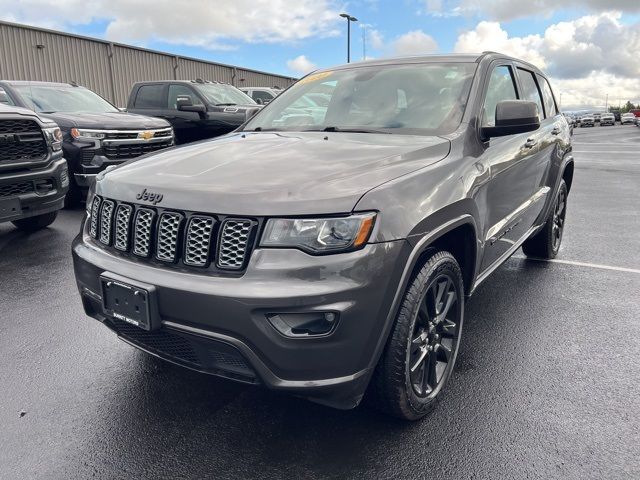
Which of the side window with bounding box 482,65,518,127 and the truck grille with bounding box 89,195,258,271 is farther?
the side window with bounding box 482,65,518,127

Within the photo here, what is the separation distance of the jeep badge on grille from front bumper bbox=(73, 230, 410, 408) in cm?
32

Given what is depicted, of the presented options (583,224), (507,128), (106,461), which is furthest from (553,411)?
(583,224)

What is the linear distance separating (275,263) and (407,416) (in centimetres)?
98

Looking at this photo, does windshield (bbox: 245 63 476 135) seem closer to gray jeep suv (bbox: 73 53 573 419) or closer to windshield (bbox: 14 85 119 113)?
gray jeep suv (bbox: 73 53 573 419)

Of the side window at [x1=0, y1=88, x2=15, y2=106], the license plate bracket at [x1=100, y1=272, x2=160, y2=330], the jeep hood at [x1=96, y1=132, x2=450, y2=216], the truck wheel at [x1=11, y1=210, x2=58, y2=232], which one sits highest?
the side window at [x1=0, y1=88, x2=15, y2=106]

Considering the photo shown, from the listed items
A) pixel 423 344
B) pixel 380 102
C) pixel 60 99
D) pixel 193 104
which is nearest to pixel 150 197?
pixel 423 344

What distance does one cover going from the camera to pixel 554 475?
2.13 metres

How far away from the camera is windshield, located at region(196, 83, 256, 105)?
10.7 metres

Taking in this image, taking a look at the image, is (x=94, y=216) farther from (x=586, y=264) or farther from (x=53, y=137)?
(x=586, y=264)

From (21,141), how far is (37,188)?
0.48 metres

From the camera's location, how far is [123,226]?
2.43m

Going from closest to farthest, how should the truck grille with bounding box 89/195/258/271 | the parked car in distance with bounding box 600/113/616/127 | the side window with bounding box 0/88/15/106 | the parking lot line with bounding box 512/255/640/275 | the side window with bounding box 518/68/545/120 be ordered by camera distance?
the truck grille with bounding box 89/195/258/271 < the side window with bounding box 518/68/545/120 < the parking lot line with bounding box 512/255/640/275 < the side window with bounding box 0/88/15/106 < the parked car in distance with bounding box 600/113/616/127

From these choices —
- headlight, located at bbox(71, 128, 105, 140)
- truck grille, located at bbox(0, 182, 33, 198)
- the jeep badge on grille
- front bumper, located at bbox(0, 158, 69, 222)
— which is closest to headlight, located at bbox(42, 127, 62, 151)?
front bumper, located at bbox(0, 158, 69, 222)

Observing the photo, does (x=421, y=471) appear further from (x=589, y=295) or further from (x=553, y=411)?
(x=589, y=295)
